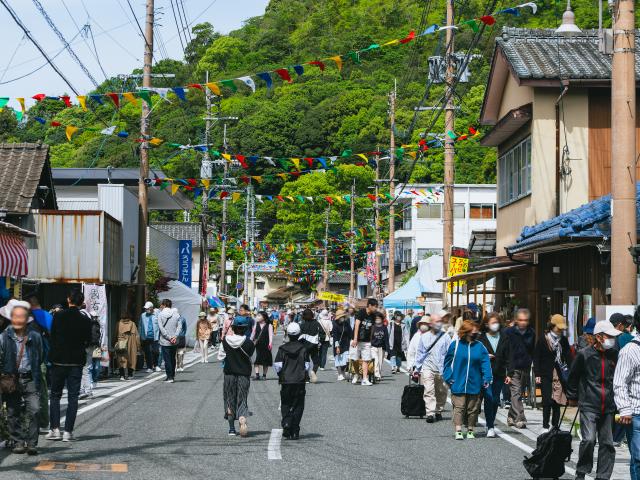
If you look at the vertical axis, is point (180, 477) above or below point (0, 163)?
below

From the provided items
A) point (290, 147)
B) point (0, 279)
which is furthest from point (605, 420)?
point (290, 147)

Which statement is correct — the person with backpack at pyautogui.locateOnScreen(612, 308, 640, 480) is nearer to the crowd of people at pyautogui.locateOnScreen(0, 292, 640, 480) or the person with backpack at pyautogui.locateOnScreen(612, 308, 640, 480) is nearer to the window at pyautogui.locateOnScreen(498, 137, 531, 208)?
the crowd of people at pyautogui.locateOnScreen(0, 292, 640, 480)

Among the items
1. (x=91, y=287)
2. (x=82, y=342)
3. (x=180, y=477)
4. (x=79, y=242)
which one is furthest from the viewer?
(x=79, y=242)

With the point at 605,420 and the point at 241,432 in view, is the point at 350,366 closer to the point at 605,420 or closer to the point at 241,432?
the point at 241,432

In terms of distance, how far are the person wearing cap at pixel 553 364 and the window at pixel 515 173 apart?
510 inches

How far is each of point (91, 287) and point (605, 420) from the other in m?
16.2

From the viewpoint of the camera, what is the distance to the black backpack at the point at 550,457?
952 centimetres

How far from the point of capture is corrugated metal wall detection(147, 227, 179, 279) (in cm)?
4156

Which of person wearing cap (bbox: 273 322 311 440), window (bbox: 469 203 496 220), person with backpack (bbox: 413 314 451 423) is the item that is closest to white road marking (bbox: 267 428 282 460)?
person wearing cap (bbox: 273 322 311 440)

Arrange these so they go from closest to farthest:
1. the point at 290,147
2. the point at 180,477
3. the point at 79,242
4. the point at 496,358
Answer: the point at 180,477, the point at 496,358, the point at 79,242, the point at 290,147

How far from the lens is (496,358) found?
15117 millimetres

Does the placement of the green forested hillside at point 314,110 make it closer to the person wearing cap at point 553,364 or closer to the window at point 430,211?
the window at point 430,211

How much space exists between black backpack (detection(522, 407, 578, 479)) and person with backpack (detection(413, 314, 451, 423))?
640 centimetres

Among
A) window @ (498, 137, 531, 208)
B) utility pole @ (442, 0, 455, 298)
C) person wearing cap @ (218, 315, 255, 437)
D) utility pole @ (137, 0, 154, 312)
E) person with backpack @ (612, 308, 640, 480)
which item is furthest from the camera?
utility pole @ (137, 0, 154, 312)
